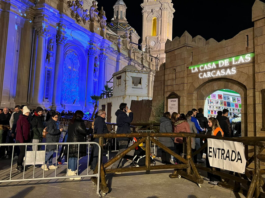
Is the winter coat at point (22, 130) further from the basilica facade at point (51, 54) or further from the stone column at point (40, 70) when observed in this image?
the stone column at point (40, 70)

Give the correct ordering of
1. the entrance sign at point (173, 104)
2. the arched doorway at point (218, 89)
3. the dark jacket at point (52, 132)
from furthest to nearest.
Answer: the entrance sign at point (173, 104) < the arched doorway at point (218, 89) < the dark jacket at point (52, 132)

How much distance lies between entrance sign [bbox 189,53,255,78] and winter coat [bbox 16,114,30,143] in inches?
298

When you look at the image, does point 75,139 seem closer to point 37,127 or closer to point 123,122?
point 123,122

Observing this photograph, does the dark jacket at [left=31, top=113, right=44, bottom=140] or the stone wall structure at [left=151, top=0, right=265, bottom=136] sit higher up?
the stone wall structure at [left=151, top=0, right=265, bottom=136]

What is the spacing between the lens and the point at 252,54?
8.12m

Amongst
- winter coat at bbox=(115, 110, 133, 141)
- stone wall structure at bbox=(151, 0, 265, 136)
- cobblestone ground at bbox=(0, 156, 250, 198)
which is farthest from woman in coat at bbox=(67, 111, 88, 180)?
stone wall structure at bbox=(151, 0, 265, 136)

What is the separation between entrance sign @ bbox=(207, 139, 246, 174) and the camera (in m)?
4.46

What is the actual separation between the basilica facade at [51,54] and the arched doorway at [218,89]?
1156 centimetres

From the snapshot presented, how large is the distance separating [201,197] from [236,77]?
5.62m

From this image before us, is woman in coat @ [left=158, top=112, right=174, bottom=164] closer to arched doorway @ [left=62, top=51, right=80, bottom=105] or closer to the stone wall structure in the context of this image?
the stone wall structure

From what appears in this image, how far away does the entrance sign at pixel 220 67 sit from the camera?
842cm

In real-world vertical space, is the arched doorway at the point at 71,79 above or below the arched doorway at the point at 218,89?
above

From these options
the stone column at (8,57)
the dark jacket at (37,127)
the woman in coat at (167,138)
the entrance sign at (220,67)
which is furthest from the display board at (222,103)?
the stone column at (8,57)

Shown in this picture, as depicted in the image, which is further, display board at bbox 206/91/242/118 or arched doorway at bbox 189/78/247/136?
display board at bbox 206/91/242/118
